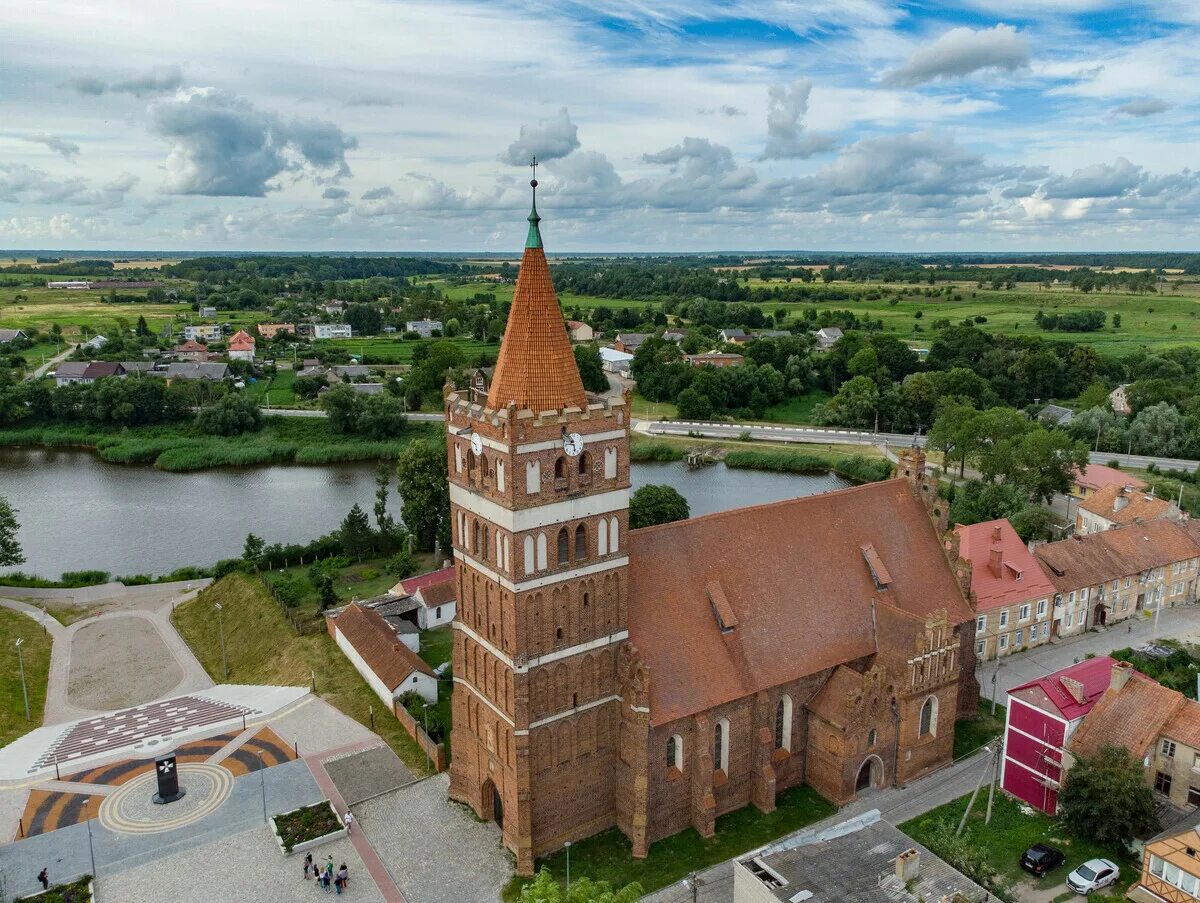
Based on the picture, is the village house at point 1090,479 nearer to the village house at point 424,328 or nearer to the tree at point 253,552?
the tree at point 253,552

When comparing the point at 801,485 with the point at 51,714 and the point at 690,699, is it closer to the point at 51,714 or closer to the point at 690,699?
the point at 690,699

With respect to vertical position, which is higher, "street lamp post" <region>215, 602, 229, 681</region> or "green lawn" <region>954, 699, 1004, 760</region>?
"green lawn" <region>954, 699, 1004, 760</region>

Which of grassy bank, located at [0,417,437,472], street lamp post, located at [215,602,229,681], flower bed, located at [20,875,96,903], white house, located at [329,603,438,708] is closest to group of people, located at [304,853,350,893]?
flower bed, located at [20,875,96,903]

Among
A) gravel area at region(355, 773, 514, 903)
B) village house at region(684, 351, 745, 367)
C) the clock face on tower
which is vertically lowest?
gravel area at region(355, 773, 514, 903)

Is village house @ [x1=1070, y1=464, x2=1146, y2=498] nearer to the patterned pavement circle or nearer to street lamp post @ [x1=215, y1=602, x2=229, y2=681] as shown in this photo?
street lamp post @ [x1=215, y1=602, x2=229, y2=681]

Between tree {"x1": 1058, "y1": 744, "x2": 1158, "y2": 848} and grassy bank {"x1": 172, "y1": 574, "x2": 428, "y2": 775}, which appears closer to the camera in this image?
tree {"x1": 1058, "y1": 744, "x2": 1158, "y2": 848}

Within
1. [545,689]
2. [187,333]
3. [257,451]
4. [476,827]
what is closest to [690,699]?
[545,689]

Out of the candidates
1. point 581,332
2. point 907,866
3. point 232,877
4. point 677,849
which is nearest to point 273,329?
point 581,332
